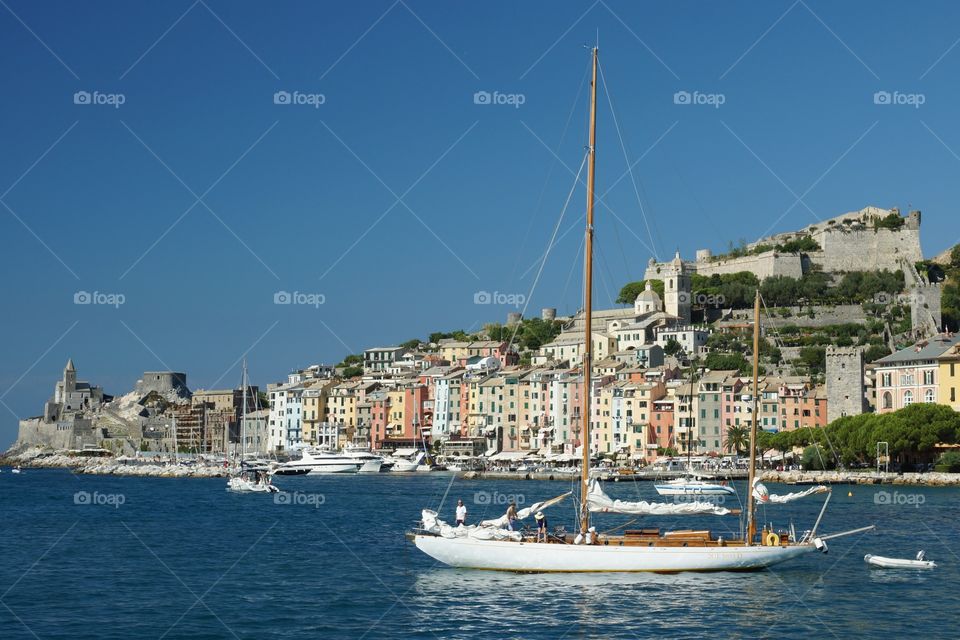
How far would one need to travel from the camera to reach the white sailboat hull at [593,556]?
26.6 m

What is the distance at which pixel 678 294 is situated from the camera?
123812 millimetres

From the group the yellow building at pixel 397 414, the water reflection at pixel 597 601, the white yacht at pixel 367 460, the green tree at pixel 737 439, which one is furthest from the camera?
the yellow building at pixel 397 414

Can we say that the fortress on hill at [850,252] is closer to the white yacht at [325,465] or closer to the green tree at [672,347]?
the green tree at [672,347]

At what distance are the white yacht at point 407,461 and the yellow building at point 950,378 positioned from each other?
37142 millimetres

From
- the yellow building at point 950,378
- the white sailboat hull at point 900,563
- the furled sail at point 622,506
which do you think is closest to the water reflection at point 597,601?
the furled sail at point 622,506

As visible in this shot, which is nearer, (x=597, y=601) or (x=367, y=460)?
(x=597, y=601)

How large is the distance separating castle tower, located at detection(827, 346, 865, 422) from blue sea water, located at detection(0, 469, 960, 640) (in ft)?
131

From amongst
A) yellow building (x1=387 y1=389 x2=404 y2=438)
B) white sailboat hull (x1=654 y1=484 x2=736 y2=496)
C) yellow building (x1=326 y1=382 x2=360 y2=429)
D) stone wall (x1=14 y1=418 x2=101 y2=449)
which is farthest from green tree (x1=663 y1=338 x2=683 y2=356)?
stone wall (x1=14 y1=418 x2=101 y2=449)

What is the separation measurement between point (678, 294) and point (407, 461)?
130 feet

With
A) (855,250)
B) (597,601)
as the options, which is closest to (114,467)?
(855,250)

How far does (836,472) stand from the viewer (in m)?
70.4

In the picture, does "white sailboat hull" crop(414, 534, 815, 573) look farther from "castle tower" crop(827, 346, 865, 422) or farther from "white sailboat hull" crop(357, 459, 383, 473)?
"white sailboat hull" crop(357, 459, 383, 473)

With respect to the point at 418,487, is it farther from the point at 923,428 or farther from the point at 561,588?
the point at 561,588

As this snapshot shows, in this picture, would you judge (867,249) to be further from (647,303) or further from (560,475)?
(560,475)
